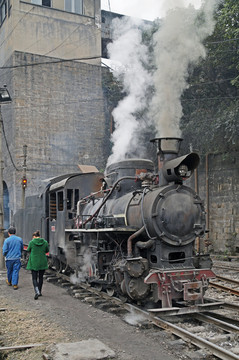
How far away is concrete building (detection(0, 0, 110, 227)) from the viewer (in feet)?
75.4

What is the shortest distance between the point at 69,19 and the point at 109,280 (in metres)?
20.6

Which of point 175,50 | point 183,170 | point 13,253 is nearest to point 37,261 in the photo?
point 13,253

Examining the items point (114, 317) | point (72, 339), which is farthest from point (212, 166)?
point (72, 339)

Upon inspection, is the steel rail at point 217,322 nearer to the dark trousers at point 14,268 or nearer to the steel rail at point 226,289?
the steel rail at point 226,289

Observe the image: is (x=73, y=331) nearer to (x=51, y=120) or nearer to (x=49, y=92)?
(x=51, y=120)

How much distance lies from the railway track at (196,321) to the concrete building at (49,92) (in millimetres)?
16060

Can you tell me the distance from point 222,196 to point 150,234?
11603 mm

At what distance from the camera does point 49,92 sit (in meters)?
23.9

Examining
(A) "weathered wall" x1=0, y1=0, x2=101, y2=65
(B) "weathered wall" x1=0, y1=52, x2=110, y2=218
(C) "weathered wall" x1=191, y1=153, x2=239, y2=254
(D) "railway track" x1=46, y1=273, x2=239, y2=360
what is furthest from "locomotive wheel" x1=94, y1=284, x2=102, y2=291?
(A) "weathered wall" x1=0, y1=0, x2=101, y2=65

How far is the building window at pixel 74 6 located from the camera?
24.9 metres

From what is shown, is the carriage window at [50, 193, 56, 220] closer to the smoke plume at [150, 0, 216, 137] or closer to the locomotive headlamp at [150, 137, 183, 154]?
the smoke plume at [150, 0, 216, 137]

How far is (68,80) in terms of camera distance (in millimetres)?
24656

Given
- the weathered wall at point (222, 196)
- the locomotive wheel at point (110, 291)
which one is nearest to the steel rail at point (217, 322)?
the locomotive wheel at point (110, 291)

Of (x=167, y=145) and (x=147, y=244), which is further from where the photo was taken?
(x=167, y=145)
